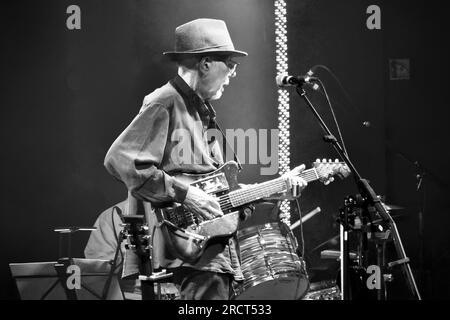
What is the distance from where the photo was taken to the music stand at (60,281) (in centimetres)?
383

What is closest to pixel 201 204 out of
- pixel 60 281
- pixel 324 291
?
pixel 60 281

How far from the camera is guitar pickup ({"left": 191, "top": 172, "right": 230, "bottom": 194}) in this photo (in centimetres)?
325

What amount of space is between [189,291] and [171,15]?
209 centimetres

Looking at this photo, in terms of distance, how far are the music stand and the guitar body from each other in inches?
41.6

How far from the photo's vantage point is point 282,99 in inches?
173

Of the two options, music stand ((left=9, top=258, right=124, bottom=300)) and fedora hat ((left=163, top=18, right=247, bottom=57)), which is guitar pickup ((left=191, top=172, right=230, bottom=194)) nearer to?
fedora hat ((left=163, top=18, right=247, bottom=57))

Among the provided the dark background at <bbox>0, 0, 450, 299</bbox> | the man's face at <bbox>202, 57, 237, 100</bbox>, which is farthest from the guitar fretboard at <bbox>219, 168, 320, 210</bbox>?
the dark background at <bbox>0, 0, 450, 299</bbox>

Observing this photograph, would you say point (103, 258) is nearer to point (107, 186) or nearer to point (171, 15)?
point (107, 186)

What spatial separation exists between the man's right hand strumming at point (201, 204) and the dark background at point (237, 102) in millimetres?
1113

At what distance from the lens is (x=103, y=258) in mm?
→ 4145

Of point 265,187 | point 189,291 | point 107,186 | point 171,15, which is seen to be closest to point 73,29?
point 171,15

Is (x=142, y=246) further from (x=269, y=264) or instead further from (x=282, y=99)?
(x=282, y=99)

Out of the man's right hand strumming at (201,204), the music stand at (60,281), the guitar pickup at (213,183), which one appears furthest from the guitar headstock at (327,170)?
the music stand at (60,281)

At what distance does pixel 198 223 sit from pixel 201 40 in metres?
1.04
